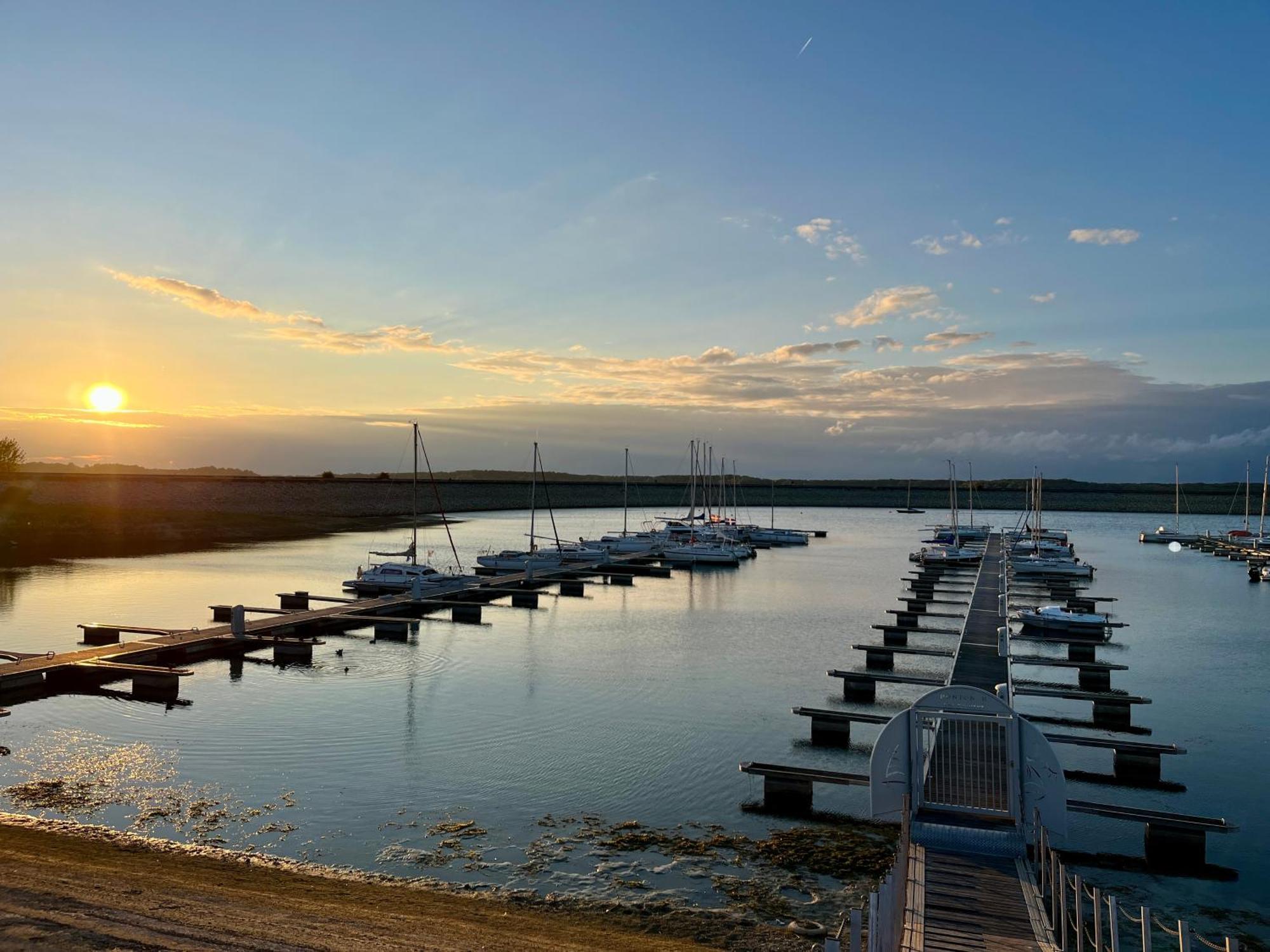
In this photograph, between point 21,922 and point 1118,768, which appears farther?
point 1118,768

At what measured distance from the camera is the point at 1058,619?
4250cm

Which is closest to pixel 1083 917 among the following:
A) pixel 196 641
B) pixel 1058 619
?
pixel 196 641

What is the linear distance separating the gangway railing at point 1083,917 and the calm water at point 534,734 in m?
1.20

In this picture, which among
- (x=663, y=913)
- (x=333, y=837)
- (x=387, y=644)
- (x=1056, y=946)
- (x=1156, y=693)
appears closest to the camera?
(x=1056, y=946)

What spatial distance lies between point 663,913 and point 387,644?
26652mm

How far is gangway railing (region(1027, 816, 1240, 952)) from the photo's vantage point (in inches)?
399

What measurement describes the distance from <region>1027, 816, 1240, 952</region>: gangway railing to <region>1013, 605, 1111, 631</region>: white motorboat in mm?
28975

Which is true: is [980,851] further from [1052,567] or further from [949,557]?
[949,557]

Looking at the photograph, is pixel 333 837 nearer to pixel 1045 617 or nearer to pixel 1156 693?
pixel 1156 693

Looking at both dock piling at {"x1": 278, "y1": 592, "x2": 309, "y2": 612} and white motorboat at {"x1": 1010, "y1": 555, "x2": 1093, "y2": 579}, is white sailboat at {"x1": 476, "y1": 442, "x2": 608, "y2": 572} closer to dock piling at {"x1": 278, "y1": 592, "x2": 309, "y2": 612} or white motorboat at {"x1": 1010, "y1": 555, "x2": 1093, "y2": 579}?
dock piling at {"x1": 278, "y1": 592, "x2": 309, "y2": 612}

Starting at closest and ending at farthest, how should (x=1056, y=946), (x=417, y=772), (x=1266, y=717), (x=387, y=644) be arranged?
(x=1056, y=946) < (x=417, y=772) < (x=1266, y=717) < (x=387, y=644)

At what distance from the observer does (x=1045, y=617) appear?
42.7 m

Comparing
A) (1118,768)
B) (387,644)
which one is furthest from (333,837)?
(387,644)

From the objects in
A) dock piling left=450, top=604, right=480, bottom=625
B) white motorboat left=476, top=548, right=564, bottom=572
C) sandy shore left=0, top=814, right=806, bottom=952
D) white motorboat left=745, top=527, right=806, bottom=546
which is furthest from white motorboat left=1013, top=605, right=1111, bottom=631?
white motorboat left=745, top=527, right=806, bottom=546
